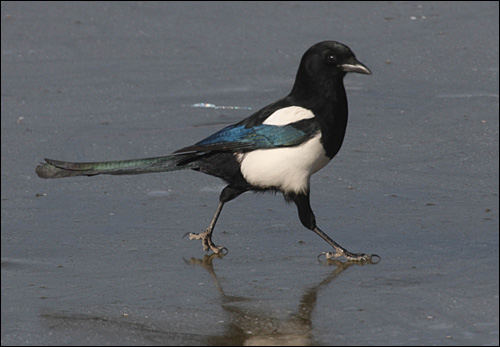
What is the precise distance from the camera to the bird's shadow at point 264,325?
380 cm

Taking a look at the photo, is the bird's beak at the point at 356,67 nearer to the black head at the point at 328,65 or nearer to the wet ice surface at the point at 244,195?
the black head at the point at 328,65

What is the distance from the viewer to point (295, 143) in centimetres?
480

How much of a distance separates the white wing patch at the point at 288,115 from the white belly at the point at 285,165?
4.5 inches

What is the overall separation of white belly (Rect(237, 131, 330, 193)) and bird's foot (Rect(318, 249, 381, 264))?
12.8 inches

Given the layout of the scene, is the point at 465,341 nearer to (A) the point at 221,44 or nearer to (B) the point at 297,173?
(B) the point at 297,173

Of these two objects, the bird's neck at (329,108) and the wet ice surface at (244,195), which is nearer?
the wet ice surface at (244,195)

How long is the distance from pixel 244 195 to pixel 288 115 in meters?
0.94

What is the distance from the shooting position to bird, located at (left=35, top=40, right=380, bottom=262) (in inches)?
189

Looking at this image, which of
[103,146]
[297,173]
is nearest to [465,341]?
[297,173]

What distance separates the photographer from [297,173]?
191 inches

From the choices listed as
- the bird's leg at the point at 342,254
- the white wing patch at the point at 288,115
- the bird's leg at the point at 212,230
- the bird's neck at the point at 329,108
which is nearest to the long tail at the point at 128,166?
the bird's leg at the point at 212,230

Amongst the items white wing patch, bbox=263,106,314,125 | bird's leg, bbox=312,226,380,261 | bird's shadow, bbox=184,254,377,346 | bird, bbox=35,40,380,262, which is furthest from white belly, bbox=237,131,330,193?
bird's shadow, bbox=184,254,377,346

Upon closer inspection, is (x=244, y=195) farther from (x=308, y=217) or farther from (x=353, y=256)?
(x=353, y=256)

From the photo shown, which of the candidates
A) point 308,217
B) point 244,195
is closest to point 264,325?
point 308,217
